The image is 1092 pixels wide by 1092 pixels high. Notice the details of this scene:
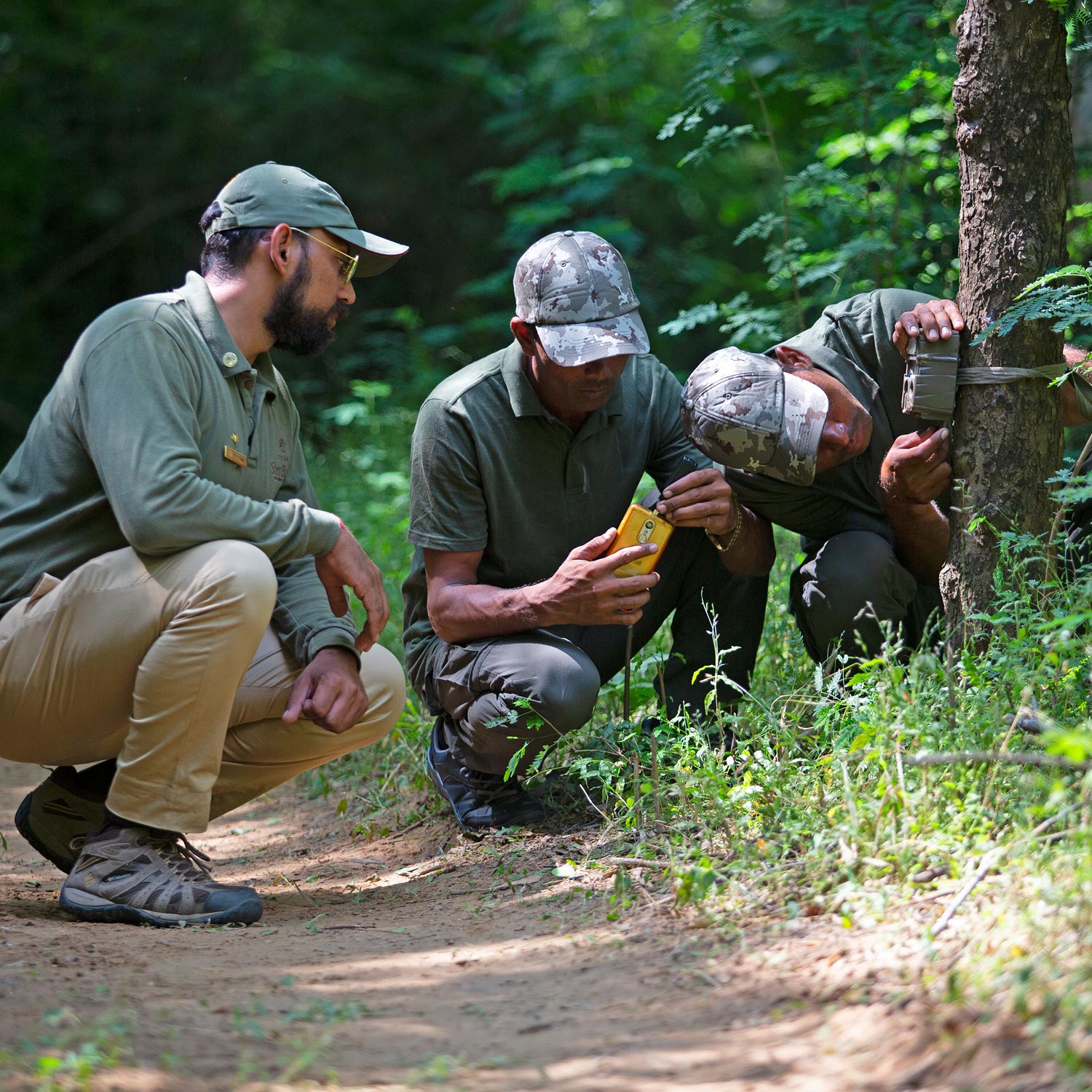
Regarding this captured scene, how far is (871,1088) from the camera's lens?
1.70 metres

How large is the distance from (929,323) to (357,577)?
1.52m

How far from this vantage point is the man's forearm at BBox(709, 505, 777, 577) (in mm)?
3359

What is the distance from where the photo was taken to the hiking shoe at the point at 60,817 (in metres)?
3.25

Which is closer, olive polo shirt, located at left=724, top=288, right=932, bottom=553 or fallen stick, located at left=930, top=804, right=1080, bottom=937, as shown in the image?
fallen stick, located at left=930, top=804, right=1080, bottom=937

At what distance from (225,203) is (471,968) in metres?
1.99

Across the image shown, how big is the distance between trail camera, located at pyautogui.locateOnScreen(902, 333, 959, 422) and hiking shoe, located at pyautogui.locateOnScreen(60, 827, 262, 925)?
6.46 feet

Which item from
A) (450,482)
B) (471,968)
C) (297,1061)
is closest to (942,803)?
(471,968)

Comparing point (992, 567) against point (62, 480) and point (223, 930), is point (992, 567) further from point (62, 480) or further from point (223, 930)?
point (62, 480)

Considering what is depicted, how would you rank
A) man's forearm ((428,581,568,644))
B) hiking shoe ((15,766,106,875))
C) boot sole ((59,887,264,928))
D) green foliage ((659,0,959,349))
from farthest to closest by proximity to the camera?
green foliage ((659,0,959,349)) < hiking shoe ((15,766,106,875)) < man's forearm ((428,581,568,644)) < boot sole ((59,887,264,928))

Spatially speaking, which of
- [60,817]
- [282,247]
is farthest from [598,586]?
[60,817]

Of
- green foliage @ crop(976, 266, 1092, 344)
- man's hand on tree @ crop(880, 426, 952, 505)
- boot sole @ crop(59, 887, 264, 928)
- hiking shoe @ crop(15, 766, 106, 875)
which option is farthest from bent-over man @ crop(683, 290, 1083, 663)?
hiking shoe @ crop(15, 766, 106, 875)

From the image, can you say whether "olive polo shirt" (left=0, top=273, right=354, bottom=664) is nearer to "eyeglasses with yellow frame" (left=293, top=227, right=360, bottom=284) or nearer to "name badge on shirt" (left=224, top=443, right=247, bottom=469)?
"name badge on shirt" (left=224, top=443, right=247, bottom=469)

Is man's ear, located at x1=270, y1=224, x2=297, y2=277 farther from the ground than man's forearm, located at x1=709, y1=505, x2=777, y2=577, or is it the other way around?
man's ear, located at x1=270, y1=224, x2=297, y2=277

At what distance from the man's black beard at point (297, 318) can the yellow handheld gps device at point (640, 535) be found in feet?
3.13
